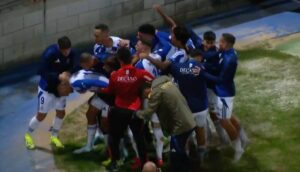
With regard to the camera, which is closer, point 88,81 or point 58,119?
point 88,81

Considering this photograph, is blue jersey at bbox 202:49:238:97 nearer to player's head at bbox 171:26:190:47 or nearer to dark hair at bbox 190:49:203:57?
dark hair at bbox 190:49:203:57

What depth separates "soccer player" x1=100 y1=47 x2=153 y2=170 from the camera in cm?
863

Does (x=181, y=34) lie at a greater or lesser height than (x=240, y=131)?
greater

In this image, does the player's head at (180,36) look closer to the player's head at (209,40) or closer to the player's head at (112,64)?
the player's head at (209,40)

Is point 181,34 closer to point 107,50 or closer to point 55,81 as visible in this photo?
point 107,50

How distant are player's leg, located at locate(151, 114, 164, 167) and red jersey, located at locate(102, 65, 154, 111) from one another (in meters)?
0.37

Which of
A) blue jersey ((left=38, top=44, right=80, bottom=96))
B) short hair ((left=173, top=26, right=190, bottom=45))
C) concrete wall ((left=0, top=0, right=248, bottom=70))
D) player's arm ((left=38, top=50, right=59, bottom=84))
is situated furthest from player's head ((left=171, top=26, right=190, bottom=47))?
concrete wall ((left=0, top=0, right=248, bottom=70))

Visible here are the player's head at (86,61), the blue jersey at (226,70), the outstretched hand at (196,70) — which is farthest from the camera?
the player's head at (86,61)

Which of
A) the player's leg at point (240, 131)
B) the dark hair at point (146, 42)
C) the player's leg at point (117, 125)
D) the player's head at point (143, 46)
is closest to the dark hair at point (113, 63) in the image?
the player's head at point (143, 46)

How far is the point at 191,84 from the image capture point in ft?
28.6

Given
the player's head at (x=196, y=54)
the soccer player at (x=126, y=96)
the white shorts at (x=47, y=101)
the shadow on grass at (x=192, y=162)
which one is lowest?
the shadow on grass at (x=192, y=162)

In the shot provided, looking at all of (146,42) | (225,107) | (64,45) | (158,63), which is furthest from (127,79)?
(225,107)

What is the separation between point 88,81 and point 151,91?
3.16 ft

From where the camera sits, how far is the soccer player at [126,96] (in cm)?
863
